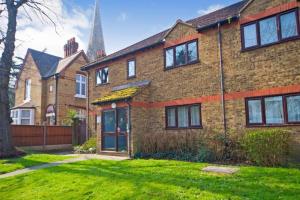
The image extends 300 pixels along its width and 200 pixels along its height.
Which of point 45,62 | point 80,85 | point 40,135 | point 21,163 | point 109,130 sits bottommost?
point 21,163

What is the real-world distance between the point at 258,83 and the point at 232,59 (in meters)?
1.74

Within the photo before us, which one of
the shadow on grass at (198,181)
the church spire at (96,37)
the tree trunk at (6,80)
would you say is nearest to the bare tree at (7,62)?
the tree trunk at (6,80)

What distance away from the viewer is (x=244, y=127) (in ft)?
36.7

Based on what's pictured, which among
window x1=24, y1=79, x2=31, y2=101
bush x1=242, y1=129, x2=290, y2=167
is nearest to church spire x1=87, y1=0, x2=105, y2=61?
window x1=24, y1=79, x2=31, y2=101

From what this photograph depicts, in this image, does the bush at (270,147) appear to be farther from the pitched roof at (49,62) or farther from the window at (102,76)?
the pitched roof at (49,62)

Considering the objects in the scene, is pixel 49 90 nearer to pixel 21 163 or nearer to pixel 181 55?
pixel 21 163

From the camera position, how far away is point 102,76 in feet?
62.7

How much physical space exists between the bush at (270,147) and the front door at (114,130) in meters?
7.02

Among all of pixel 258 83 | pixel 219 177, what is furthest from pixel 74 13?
pixel 219 177

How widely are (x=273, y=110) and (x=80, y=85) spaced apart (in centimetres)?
2160

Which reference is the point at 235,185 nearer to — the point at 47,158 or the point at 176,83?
the point at 176,83

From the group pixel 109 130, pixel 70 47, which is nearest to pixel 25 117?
pixel 70 47

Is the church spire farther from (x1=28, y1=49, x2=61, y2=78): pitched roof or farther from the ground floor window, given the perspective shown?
the ground floor window

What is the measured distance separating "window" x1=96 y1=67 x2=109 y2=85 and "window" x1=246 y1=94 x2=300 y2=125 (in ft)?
35.7
